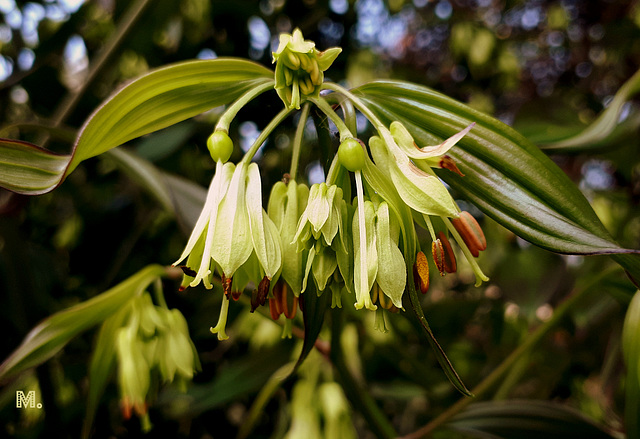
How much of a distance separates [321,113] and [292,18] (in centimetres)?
137

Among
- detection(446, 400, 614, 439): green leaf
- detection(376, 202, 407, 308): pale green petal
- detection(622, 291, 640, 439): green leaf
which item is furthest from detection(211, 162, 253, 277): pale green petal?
detection(446, 400, 614, 439): green leaf

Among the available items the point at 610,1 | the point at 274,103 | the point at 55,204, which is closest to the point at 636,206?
the point at 610,1

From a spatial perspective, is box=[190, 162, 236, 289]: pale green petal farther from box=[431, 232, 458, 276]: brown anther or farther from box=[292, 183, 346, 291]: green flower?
box=[431, 232, 458, 276]: brown anther

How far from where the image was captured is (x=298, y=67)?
0.44m

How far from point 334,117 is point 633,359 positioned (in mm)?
430

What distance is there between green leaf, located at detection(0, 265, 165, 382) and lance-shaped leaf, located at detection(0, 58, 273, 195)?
0.29 m

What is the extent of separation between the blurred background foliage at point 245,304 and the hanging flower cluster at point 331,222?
0.36 m

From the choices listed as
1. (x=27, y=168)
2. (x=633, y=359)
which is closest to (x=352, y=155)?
(x=27, y=168)

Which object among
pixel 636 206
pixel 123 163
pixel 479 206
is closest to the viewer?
pixel 479 206

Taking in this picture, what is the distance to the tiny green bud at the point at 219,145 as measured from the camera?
44cm

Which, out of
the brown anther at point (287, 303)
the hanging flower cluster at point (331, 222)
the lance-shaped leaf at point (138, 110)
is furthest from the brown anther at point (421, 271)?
the lance-shaped leaf at point (138, 110)

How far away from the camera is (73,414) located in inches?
49.9

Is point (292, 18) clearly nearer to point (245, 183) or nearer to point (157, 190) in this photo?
point (157, 190)

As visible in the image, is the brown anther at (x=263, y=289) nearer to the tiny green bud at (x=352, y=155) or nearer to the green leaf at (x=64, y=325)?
the tiny green bud at (x=352, y=155)
